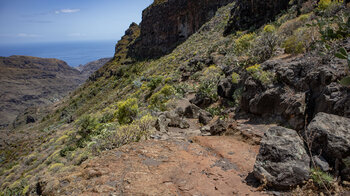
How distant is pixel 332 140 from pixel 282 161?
0.92 meters

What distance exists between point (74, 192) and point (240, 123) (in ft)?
19.3

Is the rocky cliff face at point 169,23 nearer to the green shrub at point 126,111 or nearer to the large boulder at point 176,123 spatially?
the green shrub at point 126,111

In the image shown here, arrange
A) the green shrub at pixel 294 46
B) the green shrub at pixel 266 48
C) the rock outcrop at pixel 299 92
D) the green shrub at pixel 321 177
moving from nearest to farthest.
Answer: the green shrub at pixel 321 177, the rock outcrop at pixel 299 92, the green shrub at pixel 294 46, the green shrub at pixel 266 48

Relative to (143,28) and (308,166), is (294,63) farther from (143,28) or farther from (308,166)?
(143,28)

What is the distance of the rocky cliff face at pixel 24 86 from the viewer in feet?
401

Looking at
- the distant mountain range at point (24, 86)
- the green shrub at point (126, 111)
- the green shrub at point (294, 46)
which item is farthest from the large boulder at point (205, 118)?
the distant mountain range at point (24, 86)

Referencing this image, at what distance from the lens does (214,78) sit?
44.2 feet

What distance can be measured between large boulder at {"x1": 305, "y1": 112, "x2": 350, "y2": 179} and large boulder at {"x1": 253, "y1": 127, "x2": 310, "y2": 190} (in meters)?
0.27

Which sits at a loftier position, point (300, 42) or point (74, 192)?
point (300, 42)

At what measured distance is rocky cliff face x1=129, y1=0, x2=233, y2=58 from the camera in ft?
152

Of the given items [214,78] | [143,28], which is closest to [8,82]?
[143,28]

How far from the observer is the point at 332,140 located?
3.48 metres

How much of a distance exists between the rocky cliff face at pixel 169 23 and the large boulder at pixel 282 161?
43927 millimetres

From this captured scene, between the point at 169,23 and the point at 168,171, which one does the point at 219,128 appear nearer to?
the point at 168,171
